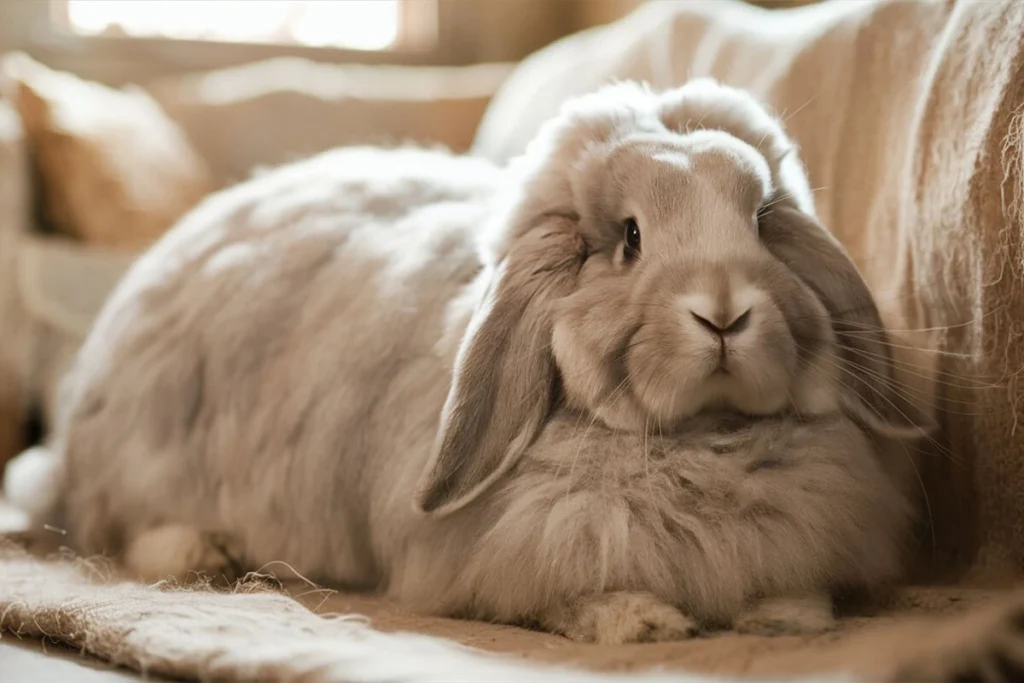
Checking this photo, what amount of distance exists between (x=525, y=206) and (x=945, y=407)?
78 cm

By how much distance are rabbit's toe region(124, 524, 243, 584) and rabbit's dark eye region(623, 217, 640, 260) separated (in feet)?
2.96

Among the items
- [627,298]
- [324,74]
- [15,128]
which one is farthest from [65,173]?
[627,298]

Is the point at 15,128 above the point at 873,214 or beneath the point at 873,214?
above

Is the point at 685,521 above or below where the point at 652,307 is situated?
below

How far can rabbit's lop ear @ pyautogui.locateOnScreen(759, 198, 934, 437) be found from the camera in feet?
5.61

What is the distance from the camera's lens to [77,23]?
4.76m

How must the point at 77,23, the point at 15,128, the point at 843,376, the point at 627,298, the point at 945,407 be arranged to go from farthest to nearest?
the point at 77,23 < the point at 15,128 < the point at 945,407 < the point at 843,376 < the point at 627,298

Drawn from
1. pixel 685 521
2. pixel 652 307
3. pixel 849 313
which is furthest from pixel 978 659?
pixel 849 313

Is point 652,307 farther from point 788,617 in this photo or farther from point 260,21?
point 260,21

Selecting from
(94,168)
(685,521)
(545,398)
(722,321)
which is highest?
(94,168)

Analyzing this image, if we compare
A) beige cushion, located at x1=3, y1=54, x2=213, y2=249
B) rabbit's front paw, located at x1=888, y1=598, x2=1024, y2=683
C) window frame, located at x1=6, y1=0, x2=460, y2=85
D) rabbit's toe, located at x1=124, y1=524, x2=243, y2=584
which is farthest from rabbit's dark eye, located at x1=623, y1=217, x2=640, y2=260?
window frame, located at x1=6, y1=0, x2=460, y2=85

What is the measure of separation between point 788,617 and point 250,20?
14.4ft

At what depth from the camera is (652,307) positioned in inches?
60.5

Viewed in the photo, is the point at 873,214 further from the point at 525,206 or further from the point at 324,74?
the point at 324,74
